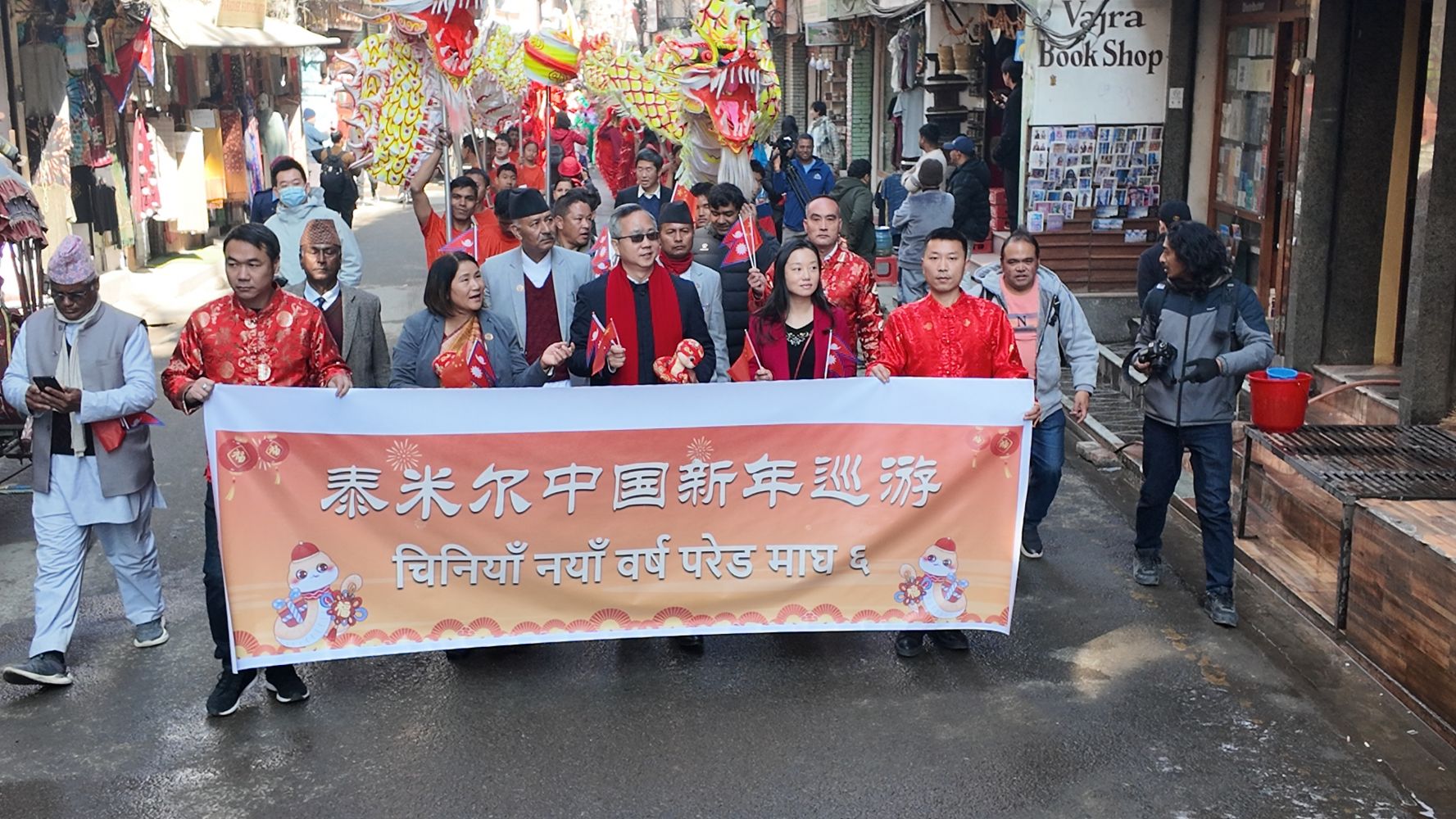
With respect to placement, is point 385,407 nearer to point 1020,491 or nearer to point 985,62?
point 1020,491

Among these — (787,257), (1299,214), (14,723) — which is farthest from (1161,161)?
(14,723)

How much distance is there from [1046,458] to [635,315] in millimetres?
2162

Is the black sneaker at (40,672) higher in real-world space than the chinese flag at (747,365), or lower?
lower

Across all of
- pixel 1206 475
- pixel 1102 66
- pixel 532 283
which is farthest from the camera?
pixel 1102 66

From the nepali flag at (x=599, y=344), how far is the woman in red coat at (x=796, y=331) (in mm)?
677

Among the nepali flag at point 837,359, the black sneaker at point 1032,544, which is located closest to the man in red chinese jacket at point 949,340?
the nepali flag at point 837,359

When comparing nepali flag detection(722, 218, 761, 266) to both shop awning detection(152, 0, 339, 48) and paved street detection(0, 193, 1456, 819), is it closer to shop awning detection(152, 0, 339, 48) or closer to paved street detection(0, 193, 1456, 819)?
paved street detection(0, 193, 1456, 819)

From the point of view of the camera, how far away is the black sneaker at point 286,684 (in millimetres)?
5594

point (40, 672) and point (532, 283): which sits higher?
point (532, 283)

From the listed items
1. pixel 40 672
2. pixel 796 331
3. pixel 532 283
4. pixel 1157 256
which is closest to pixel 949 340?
pixel 796 331

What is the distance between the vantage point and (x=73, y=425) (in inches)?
232

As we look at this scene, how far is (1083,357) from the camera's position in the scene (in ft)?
22.9

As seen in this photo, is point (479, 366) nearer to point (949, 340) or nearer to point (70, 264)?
point (70, 264)

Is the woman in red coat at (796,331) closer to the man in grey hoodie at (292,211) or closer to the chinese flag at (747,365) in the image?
the chinese flag at (747,365)
